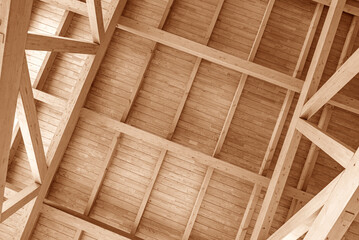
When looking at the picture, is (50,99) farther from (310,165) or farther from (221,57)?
(310,165)

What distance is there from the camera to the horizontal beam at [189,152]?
227 inches

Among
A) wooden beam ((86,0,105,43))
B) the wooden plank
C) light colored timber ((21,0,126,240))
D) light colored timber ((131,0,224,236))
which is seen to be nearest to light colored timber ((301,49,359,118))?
light colored timber ((131,0,224,236))

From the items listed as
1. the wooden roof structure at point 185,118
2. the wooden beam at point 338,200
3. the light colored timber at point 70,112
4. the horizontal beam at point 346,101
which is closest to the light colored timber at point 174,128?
the wooden roof structure at point 185,118

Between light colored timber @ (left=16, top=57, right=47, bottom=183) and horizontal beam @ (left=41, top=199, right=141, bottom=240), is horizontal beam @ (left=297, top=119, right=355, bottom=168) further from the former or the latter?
horizontal beam @ (left=41, top=199, right=141, bottom=240)

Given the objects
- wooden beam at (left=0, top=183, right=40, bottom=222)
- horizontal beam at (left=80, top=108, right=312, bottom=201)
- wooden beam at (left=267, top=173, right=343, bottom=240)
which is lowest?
wooden beam at (left=0, top=183, right=40, bottom=222)

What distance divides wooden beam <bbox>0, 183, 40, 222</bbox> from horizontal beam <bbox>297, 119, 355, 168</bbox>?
161 inches

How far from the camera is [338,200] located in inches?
111

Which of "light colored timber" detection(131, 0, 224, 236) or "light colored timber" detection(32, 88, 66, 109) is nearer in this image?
"light colored timber" detection(32, 88, 66, 109)

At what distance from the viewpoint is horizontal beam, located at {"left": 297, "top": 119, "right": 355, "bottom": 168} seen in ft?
10.1

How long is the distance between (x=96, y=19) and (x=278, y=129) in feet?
13.2

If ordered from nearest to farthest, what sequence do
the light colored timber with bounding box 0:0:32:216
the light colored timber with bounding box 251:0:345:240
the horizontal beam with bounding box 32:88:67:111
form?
the light colored timber with bounding box 0:0:32:216 → the light colored timber with bounding box 251:0:345:240 → the horizontal beam with bounding box 32:88:67:111

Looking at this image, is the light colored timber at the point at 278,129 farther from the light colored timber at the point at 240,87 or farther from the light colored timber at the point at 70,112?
the light colored timber at the point at 70,112

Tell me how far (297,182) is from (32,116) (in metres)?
5.12

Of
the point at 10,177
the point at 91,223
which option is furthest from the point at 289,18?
the point at 10,177
